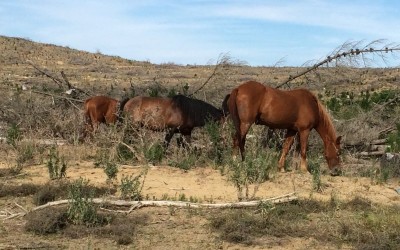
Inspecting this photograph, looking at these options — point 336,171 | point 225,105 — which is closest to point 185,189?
point 336,171

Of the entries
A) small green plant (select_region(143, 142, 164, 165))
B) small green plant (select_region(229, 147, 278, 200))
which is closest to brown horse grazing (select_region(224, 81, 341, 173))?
small green plant (select_region(143, 142, 164, 165))

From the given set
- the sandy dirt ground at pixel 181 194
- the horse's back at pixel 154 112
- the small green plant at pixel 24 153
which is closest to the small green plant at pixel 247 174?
the sandy dirt ground at pixel 181 194

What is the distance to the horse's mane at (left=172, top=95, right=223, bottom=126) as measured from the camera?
12.2 meters

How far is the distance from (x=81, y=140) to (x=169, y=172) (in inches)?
122

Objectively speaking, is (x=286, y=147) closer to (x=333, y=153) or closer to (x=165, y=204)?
(x=333, y=153)

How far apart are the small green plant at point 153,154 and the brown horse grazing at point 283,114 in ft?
4.84

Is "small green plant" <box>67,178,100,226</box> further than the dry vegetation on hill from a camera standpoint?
Yes

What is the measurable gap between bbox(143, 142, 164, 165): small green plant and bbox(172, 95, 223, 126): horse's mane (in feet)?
5.74

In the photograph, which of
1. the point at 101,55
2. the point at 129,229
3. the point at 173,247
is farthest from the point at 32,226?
the point at 101,55

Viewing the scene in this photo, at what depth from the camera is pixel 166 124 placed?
1227 centimetres

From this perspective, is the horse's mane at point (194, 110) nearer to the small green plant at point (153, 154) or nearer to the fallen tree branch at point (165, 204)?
the small green plant at point (153, 154)

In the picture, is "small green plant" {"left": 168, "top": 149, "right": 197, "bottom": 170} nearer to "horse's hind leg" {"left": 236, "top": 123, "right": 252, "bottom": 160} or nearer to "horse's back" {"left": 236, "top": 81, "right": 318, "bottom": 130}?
"horse's hind leg" {"left": 236, "top": 123, "right": 252, "bottom": 160}

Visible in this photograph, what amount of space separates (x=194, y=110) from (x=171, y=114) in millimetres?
514

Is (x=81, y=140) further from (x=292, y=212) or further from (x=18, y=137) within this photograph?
(x=292, y=212)
